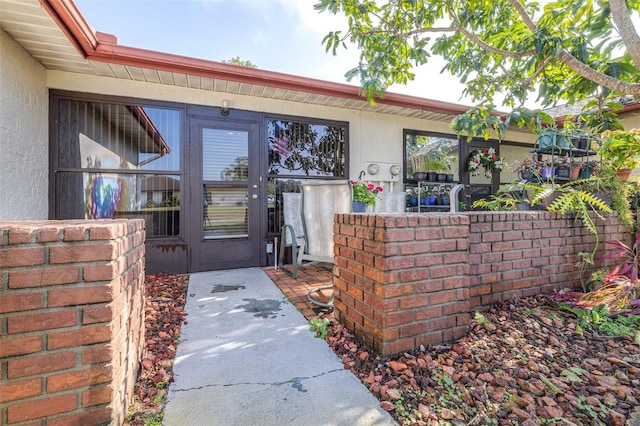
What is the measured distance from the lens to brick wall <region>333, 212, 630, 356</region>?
4.84ft

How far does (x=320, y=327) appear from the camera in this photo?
6.08 feet

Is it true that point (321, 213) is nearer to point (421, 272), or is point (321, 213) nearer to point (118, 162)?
point (421, 272)

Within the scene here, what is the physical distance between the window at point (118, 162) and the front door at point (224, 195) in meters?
0.25

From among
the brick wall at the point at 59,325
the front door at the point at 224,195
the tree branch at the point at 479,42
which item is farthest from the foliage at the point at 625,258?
the front door at the point at 224,195

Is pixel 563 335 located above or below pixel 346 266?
below

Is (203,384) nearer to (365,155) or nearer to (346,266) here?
(346,266)

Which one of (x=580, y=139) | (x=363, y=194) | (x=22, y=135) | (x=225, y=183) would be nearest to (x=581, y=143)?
(x=580, y=139)

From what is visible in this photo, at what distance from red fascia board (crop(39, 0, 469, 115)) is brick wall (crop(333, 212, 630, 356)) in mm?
2446

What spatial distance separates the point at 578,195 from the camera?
2.35 m

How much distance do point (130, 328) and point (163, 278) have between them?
7.26 feet

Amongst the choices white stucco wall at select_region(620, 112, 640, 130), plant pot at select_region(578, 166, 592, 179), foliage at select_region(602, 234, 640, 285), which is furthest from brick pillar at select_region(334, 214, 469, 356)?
white stucco wall at select_region(620, 112, 640, 130)

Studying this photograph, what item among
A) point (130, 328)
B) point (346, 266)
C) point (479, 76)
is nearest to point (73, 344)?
point (130, 328)

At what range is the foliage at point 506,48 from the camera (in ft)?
8.13

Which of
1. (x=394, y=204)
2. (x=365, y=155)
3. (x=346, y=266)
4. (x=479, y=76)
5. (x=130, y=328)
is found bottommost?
(x=130, y=328)
